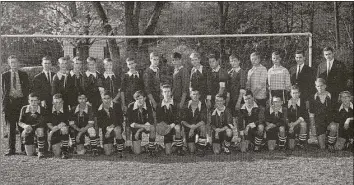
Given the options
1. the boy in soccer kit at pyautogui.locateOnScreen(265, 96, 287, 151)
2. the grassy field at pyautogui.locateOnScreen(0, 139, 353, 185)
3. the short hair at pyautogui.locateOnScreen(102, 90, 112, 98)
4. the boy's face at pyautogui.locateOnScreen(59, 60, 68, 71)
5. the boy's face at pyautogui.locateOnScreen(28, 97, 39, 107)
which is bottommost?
the grassy field at pyautogui.locateOnScreen(0, 139, 353, 185)

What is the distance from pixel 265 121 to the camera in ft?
18.7

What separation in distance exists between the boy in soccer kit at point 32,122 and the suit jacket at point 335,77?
3907mm

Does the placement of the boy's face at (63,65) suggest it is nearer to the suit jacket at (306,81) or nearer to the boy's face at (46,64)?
the boy's face at (46,64)

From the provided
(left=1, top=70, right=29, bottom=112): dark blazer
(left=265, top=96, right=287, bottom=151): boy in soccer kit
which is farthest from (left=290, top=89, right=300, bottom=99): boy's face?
(left=1, top=70, right=29, bottom=112): dark blazer

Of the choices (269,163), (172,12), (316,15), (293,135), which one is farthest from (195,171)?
(172,12)

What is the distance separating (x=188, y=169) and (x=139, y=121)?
A: 1.10m

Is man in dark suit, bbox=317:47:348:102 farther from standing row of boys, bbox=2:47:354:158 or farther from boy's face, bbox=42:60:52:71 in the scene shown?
boy's face, bbox=42:60:52:71

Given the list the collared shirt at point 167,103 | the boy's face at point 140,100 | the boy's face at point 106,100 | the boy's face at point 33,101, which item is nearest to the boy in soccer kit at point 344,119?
the collared shirt at point 167,103

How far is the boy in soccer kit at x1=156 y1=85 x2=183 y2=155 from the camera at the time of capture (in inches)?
217

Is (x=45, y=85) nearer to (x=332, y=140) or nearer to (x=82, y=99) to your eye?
(x=82, y=99)

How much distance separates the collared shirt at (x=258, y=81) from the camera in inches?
229

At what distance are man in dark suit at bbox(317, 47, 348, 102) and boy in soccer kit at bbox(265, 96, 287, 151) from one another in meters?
0.79

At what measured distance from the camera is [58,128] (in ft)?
17.9

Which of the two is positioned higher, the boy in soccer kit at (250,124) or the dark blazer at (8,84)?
the dark blazer at (8,84)
